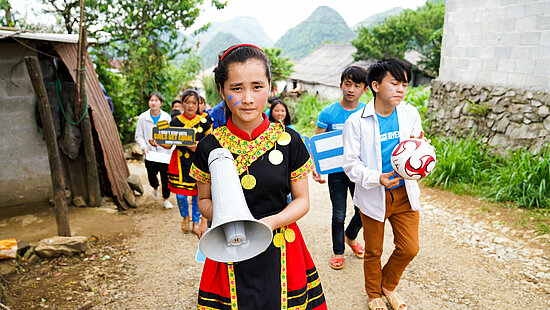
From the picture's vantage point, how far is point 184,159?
14.5 ft

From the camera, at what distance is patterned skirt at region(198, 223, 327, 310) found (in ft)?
5.86

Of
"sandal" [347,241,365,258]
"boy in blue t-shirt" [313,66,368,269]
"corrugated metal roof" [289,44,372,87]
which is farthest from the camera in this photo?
"corrugated metal roof" [289,44,372,87]

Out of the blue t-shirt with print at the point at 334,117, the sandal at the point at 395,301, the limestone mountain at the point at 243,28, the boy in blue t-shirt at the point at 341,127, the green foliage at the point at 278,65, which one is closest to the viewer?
the sandal at the point at 395,301

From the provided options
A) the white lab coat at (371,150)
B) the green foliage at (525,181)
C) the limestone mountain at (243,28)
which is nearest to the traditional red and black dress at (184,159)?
the white lab coat at (371,150)

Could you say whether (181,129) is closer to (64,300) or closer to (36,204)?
(64,300)

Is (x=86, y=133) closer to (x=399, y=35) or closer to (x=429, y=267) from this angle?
(x=429, y=267)

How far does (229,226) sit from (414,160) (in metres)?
1.34

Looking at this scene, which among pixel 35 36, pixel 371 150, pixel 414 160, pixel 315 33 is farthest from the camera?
pixel 315 33

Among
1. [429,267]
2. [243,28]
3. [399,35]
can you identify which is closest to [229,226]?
[429,267]

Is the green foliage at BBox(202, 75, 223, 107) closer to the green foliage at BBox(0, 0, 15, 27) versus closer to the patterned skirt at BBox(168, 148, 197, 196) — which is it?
the green foliage at BBox(0, 0, 15, 27)

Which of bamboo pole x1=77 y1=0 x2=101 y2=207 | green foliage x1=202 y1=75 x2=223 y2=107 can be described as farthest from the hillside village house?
green foliage x1=202 y1=75 x2=223 y2=107

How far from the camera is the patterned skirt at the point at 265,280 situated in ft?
5.86

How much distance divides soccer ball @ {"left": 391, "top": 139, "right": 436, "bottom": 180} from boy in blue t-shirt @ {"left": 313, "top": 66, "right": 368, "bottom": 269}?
1.18 meters

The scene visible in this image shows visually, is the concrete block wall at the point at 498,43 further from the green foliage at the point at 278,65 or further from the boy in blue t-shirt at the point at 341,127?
the green foliage at the point at 278,65
